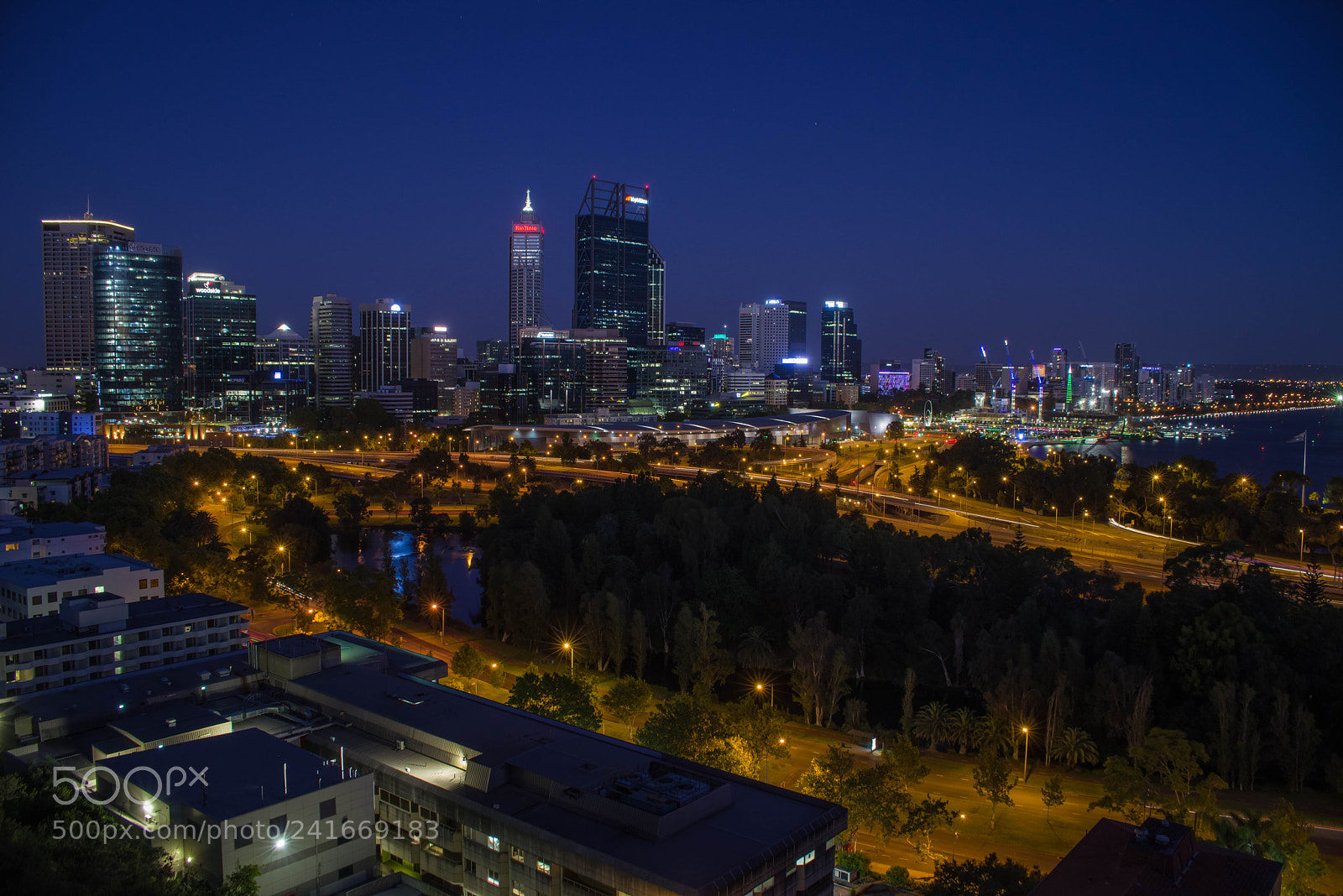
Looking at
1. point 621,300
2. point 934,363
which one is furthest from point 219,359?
point 934,363

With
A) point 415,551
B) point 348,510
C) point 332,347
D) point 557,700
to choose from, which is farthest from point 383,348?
point 557,700

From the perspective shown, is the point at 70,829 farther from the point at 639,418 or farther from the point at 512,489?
the point at 639,418

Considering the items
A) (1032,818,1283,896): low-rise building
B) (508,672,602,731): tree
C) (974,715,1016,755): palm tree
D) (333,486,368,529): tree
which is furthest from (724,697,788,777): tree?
(333,486,368,529): tree

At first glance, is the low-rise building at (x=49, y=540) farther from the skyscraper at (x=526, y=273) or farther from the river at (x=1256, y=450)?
the skyscraper at (x=526, y=273)

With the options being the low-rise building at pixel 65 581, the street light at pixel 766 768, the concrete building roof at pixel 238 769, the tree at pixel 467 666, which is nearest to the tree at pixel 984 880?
the street light at pixel 766 768

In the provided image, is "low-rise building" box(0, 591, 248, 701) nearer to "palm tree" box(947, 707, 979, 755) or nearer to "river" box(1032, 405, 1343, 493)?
"palm tree" box(947, 707, 979, 755)

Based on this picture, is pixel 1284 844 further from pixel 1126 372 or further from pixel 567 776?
pixel 1126 372
